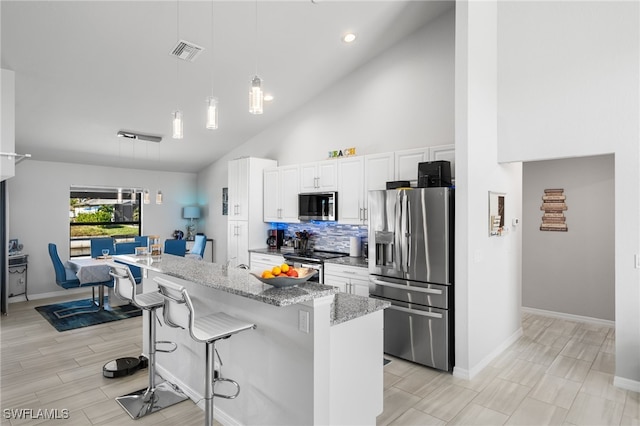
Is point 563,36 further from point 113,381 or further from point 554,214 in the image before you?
point 113,381

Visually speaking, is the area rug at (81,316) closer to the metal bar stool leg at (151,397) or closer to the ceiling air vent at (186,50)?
the metal bar stool leg at (151,397)

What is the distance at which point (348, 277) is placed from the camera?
174 inches

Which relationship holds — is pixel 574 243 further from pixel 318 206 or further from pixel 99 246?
pixel 99 246

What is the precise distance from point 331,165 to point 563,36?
2.94m

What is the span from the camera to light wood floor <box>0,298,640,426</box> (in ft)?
8.92

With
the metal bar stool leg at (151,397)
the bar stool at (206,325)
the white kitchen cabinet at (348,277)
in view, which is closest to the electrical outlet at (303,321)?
the bar stool at (206,325)

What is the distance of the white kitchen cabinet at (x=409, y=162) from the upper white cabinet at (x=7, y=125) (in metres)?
3.98

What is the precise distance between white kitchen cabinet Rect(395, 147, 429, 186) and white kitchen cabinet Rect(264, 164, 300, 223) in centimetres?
183

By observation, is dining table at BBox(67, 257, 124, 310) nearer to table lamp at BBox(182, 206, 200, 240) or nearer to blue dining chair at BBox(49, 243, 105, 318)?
blue dining chair at BBox(49, 243, 105, 318)

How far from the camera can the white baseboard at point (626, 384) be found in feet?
10.2

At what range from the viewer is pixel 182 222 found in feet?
26.8


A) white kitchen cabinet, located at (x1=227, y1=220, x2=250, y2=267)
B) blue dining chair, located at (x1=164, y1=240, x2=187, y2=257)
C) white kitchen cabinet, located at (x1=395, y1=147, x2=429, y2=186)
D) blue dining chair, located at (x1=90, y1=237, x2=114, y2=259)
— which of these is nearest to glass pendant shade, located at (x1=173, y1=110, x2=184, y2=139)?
white kitchen cabinet, located at (x1=395, y1=147, x2=429, y2=186)

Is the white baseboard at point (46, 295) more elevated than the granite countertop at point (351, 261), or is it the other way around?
the granite countertop at point (351, 261)

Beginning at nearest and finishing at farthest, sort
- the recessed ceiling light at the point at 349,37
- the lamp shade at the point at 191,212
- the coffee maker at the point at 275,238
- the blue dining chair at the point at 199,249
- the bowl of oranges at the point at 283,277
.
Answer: the bowl of oranges at the point at 283,277, the recessed ceiling light at the point at 349,37, the coffee maker at the point at 275,238, the blue dining chair at the point at 199,249, the lamp shade at the point at 191,212
